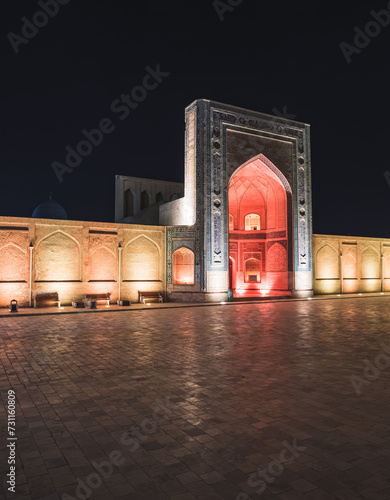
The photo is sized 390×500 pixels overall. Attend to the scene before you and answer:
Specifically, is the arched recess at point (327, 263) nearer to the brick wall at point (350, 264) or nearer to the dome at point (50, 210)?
the brick wall at point (350, 264)

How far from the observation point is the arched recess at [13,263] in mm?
15625

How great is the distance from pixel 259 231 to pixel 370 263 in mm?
7967

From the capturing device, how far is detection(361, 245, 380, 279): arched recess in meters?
25.6

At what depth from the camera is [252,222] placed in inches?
1001

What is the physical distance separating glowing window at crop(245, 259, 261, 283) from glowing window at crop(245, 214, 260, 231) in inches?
83.9

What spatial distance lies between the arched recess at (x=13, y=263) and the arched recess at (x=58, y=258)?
51cm

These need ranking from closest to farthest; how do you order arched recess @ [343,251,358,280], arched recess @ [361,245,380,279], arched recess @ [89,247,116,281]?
arched recess @ [89,247,116,281] < arched recess @ [343,251,358,280] < arched recess @ [361,245,380,279]

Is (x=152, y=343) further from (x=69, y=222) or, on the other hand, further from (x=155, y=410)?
(x=69, y=222)

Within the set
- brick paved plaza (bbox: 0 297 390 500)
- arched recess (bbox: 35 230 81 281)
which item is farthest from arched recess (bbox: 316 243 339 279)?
brick paved plaza (bbox: 0 297 390 500)

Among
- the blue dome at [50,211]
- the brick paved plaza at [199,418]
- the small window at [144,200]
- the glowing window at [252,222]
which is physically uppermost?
the small window at [144,200]

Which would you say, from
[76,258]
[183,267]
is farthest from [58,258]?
[183,267]

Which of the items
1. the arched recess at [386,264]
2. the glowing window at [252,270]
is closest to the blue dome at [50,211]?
the glowing window at [252,270]

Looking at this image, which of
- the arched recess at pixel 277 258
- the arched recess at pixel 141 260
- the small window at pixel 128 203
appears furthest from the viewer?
the small window at pixel 128 203

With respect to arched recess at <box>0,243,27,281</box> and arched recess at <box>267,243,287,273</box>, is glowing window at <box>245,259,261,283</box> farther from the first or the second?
arched recess at <box>0,243,27,281</box>
